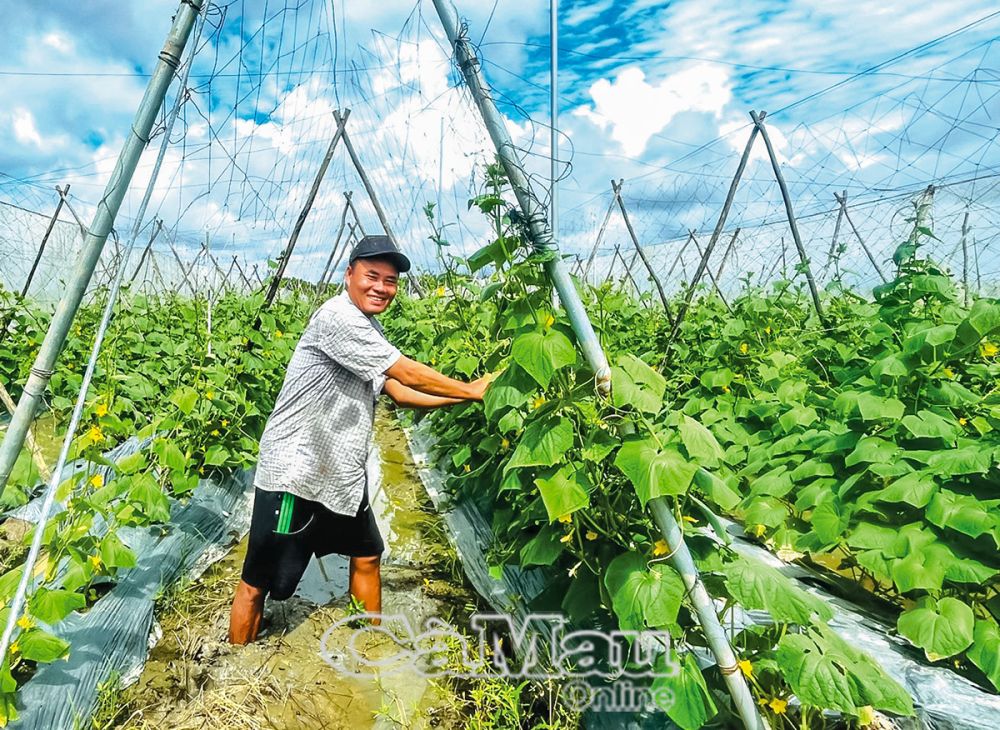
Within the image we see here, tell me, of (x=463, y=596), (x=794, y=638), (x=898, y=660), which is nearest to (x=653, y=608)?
(x=794, y=638)

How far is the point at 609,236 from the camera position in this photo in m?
10.7

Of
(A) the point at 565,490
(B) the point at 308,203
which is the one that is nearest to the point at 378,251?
(A) the point at 565,490

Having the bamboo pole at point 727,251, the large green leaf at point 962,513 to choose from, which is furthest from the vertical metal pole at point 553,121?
the bamboo pole at point 727,251

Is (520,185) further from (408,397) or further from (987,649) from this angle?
(987,649)

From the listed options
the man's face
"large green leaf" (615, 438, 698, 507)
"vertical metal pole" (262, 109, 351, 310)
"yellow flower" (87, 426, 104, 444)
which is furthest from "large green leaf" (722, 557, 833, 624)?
"vertical metal pole" (262, 109, 351, 310)

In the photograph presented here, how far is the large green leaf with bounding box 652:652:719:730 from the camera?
5.56 feet

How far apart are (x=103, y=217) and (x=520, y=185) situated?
1.22 metres

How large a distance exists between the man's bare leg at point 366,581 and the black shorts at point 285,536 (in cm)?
16

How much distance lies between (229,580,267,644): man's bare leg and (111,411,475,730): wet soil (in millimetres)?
56

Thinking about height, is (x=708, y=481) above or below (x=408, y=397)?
above

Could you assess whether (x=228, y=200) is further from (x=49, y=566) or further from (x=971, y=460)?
(x=971, y=460)

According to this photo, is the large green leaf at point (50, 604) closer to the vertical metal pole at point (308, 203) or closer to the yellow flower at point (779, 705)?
the yellow flower at point (779, 705)

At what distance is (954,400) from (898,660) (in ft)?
3.97

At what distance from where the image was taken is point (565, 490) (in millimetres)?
1823
